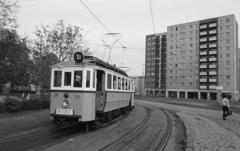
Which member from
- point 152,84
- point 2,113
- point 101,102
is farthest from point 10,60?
point 152,84

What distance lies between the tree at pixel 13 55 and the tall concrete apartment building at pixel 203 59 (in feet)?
231

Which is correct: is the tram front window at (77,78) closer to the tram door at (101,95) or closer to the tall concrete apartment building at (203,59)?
the tram door at (101,95)

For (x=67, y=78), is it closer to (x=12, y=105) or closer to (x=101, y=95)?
(x=101, y=95)

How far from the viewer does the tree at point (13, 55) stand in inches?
627

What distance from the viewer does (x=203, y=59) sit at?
83188mm

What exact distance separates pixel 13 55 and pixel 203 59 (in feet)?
253

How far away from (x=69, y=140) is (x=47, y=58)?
39.7 ft

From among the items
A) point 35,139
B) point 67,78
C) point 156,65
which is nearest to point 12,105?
point 67,78

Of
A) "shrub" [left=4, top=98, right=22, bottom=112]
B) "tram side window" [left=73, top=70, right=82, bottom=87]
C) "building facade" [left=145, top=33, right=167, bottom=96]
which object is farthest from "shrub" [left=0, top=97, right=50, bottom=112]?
"building facade" [left=145, top=33, right=167, bottom=96]

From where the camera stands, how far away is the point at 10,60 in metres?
18.0

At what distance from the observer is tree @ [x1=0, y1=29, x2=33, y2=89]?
15938 mm

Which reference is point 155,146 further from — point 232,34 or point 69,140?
point 232,34

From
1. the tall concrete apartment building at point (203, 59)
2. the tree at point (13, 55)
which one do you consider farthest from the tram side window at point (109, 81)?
the tall concrete apartment building at point (203, 59)

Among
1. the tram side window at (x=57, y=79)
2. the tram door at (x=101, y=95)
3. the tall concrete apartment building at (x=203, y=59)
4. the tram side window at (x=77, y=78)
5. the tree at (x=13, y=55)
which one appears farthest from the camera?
the tall concrete apartment building at (x=203, y=59)
